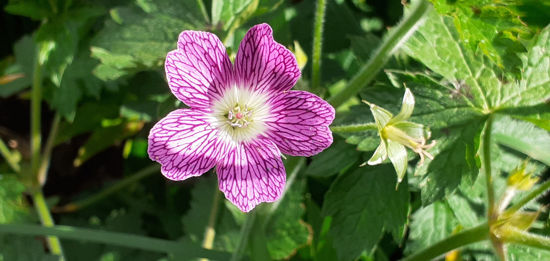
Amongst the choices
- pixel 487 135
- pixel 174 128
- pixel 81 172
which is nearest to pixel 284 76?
pixel 174 128

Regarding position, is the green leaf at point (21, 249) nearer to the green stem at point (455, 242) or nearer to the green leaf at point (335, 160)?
the green leaf at point (335, 160)

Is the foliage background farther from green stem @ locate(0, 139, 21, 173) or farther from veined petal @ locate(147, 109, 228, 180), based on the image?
veined petal @ locate(147, 109, 228, 180)

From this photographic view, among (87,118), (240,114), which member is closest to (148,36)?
(240,114)

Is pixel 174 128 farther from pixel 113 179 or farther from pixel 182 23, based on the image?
pixel 113 179

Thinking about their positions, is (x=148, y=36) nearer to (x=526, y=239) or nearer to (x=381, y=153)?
(x=381, y=153)

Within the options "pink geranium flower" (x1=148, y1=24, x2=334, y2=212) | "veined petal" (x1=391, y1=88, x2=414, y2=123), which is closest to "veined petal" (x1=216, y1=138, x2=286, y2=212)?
"pink geranium flower" (x1=148, y1=24, x2=334, y2=212)
